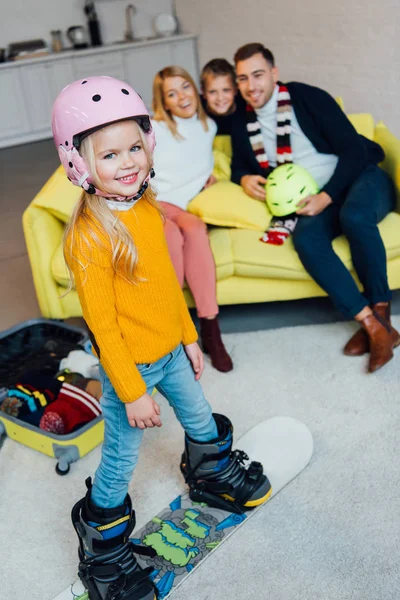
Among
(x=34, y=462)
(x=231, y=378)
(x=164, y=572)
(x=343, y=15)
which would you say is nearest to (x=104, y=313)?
(x=164, y=572)

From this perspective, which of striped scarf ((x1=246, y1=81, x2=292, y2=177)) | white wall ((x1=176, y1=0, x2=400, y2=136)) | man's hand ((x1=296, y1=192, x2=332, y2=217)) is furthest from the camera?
white wall ((x1=176, y1=0, x2=400, y2=136))

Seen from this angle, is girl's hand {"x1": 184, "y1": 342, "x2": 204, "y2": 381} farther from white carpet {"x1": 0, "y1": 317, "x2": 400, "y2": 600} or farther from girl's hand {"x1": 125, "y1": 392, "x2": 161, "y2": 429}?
white carpet {"x1": 0, "y1": 317, "x2": 400, "y2": 600}

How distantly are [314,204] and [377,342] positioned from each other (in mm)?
599

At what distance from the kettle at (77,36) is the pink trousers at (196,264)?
4.30 m

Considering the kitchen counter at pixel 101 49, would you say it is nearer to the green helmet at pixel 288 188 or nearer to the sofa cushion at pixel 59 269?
the sofa cushion at pixel 59 269

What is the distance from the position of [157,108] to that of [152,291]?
4.79ft

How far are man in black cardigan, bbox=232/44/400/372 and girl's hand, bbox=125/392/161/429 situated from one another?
115 cm

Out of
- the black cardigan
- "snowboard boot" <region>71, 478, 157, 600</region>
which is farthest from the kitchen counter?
"snowboard boot" <region>71, 478, 157, 600</region>

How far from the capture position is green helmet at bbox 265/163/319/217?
256 centimetres

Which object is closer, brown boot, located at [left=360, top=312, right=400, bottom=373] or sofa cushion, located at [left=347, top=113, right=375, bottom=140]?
Answer: brown boot, located at [left=360, top=312, right=400, bottom=373]

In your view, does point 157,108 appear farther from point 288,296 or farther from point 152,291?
point 152,291

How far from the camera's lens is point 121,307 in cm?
139

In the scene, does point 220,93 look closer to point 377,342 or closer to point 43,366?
point 377,342

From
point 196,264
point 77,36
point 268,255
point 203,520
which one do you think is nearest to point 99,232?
point 203,520
